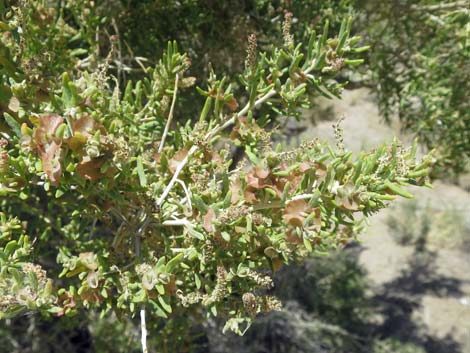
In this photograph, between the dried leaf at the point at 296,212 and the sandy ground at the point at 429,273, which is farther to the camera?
the sandy ground at the point at 429,273

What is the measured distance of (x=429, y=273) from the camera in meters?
6.64

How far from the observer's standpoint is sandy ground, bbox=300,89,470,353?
18.1ft

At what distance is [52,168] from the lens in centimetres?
89

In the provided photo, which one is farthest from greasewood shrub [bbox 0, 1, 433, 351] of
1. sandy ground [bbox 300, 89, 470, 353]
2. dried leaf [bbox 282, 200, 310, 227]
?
sandy ground [bbox 300, 89, 470, 353]

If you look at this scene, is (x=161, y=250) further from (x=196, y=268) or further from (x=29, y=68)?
(x=29, y=68)

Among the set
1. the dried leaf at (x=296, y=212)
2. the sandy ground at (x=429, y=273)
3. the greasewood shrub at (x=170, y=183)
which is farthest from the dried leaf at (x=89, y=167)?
the sandy ground at (x=429, y=273)

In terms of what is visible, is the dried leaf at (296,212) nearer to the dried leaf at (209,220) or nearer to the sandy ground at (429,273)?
the dried leaf at (209,220)

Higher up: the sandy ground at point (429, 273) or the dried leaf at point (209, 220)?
the dried leaf at point (209, 220)

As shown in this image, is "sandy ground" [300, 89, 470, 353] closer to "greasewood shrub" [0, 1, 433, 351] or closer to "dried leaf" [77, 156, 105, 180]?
"greasewood shrub" [0, 1, 433, 351]

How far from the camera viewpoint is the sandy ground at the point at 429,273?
218 inches

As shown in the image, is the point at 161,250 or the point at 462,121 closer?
the point at 161,250

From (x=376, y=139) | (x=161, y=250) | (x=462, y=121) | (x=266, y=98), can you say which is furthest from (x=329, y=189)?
(x=376, y=139)

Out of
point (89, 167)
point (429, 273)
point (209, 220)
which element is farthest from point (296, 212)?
point (429, 273)

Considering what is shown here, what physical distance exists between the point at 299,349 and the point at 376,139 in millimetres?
5913
